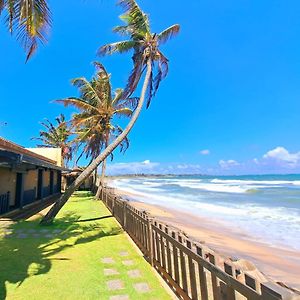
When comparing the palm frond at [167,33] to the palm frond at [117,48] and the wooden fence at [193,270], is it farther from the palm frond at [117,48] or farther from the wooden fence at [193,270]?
the wooden fence at [193,270]

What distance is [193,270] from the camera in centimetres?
335

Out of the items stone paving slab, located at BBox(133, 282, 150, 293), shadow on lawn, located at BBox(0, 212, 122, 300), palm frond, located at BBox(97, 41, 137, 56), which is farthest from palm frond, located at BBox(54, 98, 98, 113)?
stone paving slab, located at BBox(133, 282, 150, 293)

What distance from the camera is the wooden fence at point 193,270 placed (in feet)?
6.98

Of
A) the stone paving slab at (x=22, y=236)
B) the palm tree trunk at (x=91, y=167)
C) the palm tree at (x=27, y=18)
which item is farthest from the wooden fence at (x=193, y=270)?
the palm tree at (x=27, y=18)

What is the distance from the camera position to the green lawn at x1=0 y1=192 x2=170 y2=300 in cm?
400

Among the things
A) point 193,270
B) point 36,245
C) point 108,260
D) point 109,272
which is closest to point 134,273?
point 109,272

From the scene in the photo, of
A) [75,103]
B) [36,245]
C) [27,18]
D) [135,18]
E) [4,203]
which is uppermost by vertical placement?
[135,18]

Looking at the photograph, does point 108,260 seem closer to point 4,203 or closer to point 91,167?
point 91,167

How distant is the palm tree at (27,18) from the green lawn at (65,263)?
441cm

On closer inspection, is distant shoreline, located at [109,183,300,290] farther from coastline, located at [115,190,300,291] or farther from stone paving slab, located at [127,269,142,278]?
stone paving slab, located at [127,269,142,278]

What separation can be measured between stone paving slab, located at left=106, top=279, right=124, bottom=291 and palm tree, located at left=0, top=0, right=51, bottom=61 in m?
4.83

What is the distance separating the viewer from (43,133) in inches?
1500

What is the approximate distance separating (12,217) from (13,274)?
256 inches

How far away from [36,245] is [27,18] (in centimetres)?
501
